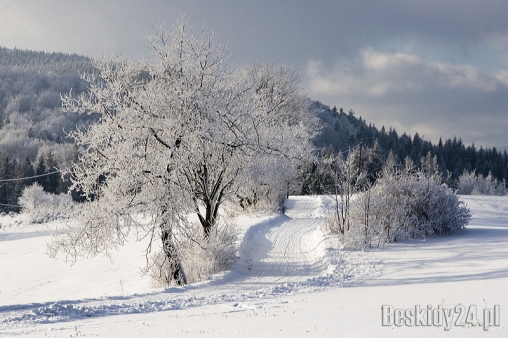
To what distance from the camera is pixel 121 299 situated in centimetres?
845

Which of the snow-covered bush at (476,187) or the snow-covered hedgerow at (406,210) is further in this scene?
the snow-covered bush at (476,187)

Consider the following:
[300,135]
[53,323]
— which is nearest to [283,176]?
[300,135]

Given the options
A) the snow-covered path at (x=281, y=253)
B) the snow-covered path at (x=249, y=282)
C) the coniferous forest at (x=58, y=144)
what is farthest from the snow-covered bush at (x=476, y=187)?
the snow-covered path at (x=249, y=282)

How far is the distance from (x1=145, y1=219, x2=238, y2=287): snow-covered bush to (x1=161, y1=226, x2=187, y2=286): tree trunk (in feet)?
0.09

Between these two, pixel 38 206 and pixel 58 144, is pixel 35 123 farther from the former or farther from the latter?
pixel 38 206

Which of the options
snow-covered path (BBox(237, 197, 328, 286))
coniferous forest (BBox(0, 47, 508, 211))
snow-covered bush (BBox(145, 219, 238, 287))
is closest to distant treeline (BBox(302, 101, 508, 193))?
coniferous forest (BBox(0, 47, 508, 211))

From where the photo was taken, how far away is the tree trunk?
1098 centimetres

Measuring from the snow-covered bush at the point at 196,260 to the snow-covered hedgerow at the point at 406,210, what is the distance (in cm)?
513

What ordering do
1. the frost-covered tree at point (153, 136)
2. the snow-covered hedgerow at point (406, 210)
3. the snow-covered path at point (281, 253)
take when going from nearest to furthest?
1. the frost-covered tree at point (153, 136)
2. the snow-covered path at point (281, 253)
3. the snow-covered hedgerow at point (406, 210)

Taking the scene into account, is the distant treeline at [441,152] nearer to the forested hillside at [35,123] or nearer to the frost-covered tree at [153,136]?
the forested hillside at [35,123]

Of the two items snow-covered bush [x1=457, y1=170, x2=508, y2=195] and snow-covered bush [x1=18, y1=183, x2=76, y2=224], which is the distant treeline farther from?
snow-covered bush [x1=18, y1=183, x2=76, y2=224]

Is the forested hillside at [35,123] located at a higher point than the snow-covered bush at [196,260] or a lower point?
higher

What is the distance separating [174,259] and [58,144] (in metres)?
104

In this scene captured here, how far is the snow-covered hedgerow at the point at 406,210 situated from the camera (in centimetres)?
1531
